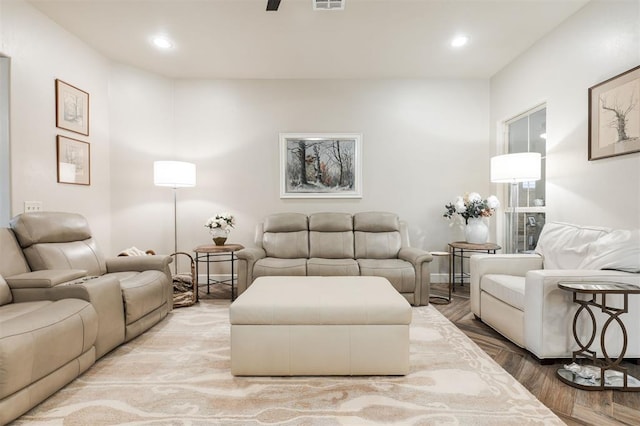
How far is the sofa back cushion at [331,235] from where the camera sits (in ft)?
13.0

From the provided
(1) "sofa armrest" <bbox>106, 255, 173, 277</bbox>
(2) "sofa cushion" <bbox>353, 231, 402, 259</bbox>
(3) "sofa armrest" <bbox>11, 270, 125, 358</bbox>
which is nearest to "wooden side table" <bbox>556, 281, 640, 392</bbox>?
(2) "sofa cushion" <bbox>353, 231, 402, 259</bbox>

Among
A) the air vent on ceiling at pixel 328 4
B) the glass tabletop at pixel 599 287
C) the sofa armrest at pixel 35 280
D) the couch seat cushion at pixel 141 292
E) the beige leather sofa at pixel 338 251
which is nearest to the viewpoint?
the glass tabletop at pixel 599 287

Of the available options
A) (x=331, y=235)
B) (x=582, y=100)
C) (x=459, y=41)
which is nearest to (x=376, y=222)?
(x=331, y=235)

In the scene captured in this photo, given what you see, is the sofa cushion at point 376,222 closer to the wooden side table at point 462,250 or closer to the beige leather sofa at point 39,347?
the wooden side table at point 462,250

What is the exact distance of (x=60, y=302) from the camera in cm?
200

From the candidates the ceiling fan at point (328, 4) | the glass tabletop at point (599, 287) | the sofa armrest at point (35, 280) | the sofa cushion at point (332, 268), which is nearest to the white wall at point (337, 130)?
the sofa cushion at point (332, 268)

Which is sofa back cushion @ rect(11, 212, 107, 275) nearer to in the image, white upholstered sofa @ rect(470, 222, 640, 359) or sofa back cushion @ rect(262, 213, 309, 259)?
sofa back cushion @ rect(262, 213, 309, 259)

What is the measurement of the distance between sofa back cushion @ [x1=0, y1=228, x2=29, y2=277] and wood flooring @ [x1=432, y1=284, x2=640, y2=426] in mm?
3386

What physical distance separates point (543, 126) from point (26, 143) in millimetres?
5027

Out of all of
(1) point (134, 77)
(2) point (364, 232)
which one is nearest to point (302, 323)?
(2) point (364, 232)

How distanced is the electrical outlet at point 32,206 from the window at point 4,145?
0.45ft

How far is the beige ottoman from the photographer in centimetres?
198

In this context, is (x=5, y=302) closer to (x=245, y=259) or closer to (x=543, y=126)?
(x=245, y=259)

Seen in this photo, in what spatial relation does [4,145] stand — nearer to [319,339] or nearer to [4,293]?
[4,293]
